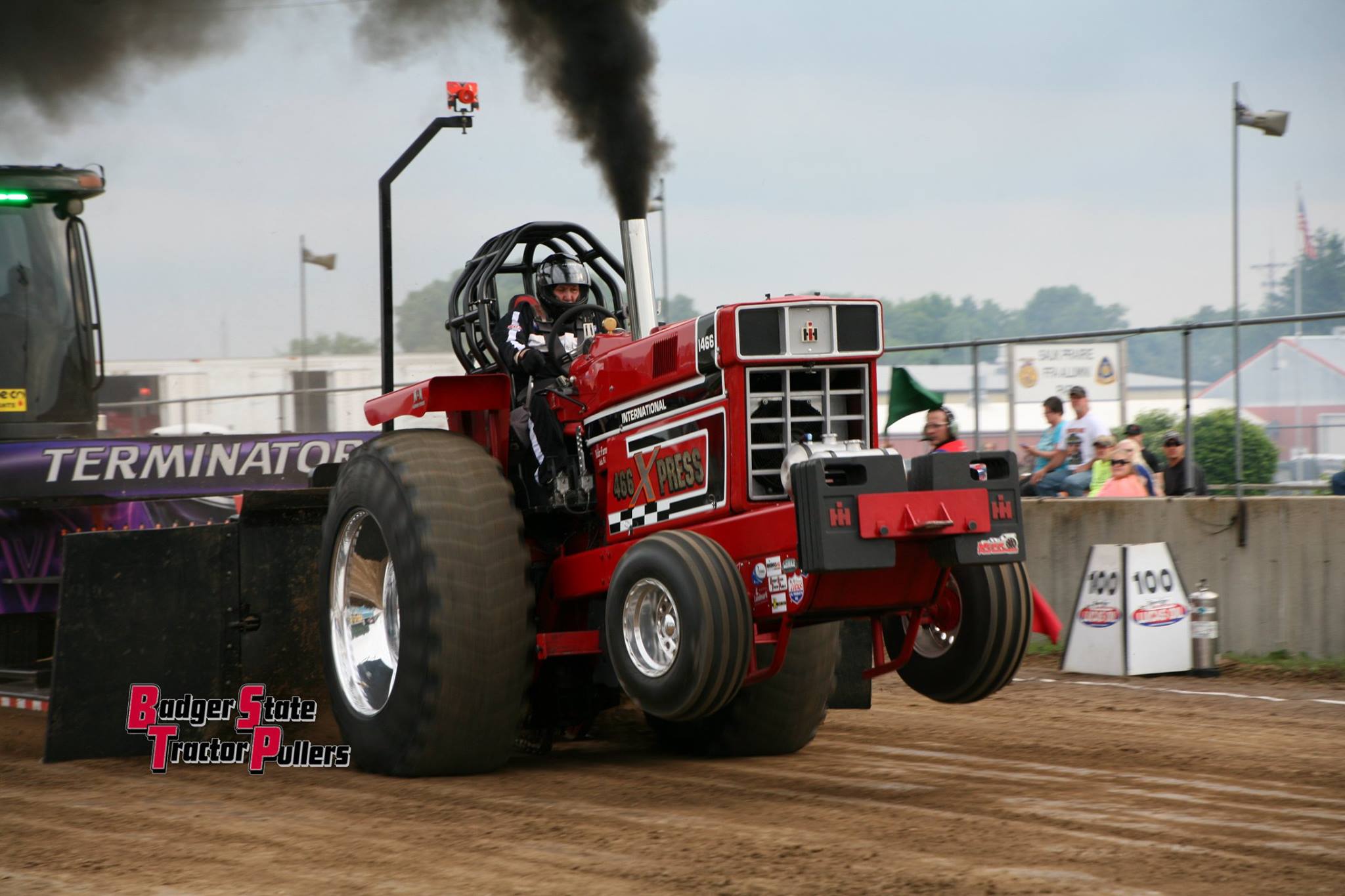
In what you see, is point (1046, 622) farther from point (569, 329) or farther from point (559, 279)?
point (559, 279)

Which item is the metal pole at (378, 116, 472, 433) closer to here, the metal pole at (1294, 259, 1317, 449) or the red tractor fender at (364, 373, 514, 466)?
the red tractor fender at (364, 373, 514, 466)

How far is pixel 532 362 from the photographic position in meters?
7.09

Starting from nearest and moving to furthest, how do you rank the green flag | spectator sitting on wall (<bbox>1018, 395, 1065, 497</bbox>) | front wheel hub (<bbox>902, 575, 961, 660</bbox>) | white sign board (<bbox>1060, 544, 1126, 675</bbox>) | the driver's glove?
front wheel hub (<bbox>902, 575, 961, 660</bbox>) → the driver's glove → the green flag → white sign board (<bbox>1060, 544, 1126, 675</bbox>) → spectator sitting on wall (<bbox>1018, 395, 1065, 497</bbox>)

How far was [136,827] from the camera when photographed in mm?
5773

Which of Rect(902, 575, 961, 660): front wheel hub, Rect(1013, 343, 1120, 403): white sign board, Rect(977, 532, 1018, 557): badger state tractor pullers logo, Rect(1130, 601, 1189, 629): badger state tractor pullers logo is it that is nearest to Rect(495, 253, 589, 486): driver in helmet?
Rect(902, 575, 961, 660): front wheel hub

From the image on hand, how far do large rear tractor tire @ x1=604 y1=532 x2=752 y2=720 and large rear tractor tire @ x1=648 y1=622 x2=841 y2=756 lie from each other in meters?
1.27

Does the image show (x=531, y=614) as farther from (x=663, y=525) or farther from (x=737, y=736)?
(x=737, y=736)

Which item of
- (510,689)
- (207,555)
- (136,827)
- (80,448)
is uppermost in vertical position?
(80,448)

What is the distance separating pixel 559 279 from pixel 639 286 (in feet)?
1.23

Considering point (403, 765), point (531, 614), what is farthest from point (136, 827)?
point (531, 614)

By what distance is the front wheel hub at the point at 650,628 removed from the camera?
574cm

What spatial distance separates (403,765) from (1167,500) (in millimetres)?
6753

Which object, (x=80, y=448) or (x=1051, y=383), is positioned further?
(x=1051, y=383)

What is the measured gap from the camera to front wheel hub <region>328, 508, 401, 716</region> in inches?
283
